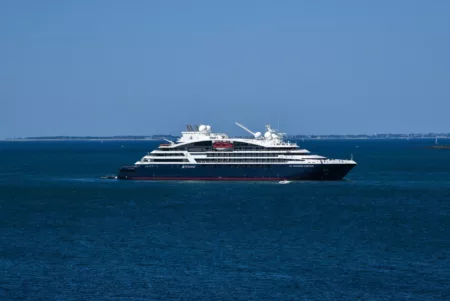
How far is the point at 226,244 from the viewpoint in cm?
5381

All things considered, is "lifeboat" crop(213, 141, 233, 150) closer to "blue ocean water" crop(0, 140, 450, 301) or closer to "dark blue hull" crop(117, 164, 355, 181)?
"dark blue hull" crop(117, 164, 355, 181)

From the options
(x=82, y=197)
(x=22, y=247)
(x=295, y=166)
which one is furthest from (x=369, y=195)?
(x=22, y=247)

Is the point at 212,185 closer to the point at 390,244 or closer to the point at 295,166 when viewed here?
the point at 295,166

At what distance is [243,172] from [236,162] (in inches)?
59.3

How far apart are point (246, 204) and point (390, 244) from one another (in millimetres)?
25324

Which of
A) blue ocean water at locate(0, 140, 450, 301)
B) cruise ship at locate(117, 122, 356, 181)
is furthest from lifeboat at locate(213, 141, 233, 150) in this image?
blue ocean water at locate(0, 140, 450, 301)

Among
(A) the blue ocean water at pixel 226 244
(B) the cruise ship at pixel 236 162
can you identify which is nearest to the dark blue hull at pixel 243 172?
(B) the cruise ship at pixel 236 162

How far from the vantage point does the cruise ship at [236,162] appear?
100 m

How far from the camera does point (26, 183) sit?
107 m

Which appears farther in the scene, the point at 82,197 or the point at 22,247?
the point at 82,197

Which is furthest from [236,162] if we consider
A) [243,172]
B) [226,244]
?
[226,244]

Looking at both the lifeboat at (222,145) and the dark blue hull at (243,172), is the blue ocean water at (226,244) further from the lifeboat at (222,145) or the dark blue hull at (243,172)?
the lifeboat at (222,145)

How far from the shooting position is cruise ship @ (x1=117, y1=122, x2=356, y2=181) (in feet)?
329

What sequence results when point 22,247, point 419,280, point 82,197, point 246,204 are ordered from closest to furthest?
1. point 419,280
2. point 22,247
3. point 246,204
4. point 82,197
